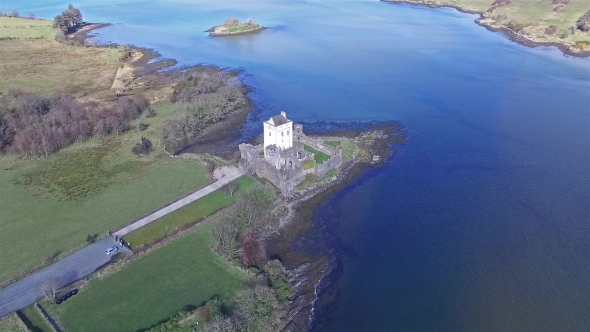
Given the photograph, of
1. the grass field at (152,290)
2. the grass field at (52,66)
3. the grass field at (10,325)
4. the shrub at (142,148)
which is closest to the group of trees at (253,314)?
the grass field at (152,290)

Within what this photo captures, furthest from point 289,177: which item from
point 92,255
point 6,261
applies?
point 6,261

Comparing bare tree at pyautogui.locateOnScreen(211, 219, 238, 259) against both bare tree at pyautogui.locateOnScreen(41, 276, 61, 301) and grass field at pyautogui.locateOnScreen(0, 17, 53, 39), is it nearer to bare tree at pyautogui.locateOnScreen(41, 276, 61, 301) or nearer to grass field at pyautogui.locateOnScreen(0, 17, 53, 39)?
bare tree at pyautogui.locateOnScreen(41, 276, 61, 301)

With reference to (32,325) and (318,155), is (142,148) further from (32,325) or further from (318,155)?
(32,325)

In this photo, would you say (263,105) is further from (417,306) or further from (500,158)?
(417,306)

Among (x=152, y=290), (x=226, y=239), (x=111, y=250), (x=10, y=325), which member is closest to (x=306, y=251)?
(x=226, y=239)

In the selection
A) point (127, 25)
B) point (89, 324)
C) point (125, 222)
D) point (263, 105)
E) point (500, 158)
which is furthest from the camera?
point (127, 25)

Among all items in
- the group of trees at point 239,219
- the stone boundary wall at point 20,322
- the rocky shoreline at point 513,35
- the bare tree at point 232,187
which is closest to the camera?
the stone boundary wall at point 20,322

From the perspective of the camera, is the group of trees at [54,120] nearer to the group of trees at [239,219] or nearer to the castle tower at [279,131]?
the castle tower at [279,131]

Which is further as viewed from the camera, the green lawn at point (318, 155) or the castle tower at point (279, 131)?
the green lawn at point (318, 155)
